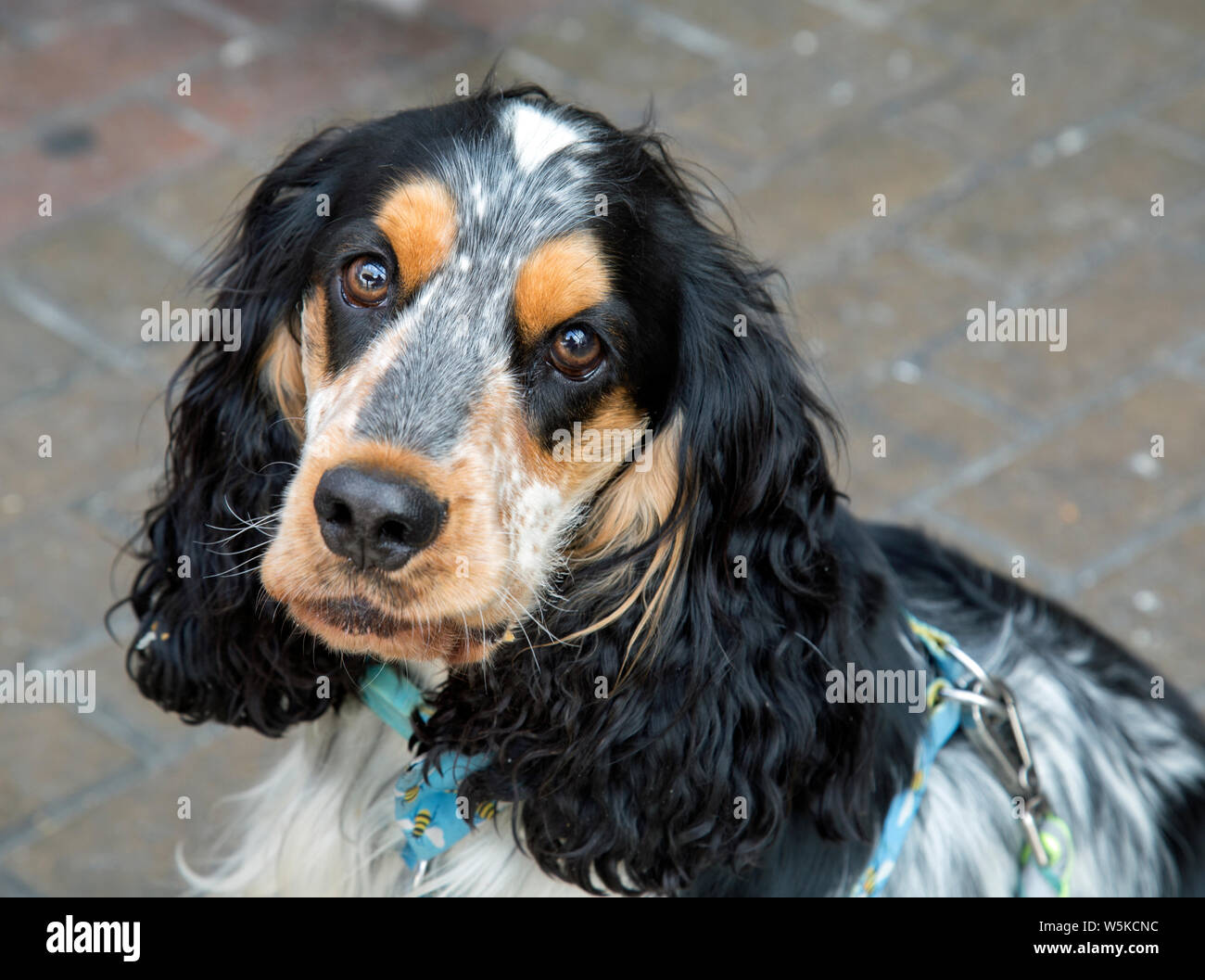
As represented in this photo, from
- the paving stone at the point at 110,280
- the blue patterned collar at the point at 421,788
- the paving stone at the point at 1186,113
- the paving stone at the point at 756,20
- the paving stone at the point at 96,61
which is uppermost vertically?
the paving stone at the point at 756,20

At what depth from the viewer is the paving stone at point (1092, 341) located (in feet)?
17.9

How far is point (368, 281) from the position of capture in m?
2.77

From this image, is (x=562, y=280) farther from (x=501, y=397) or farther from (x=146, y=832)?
(x=146, y=832)

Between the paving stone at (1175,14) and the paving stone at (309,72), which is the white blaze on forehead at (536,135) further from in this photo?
the paving stone at (1175,14)

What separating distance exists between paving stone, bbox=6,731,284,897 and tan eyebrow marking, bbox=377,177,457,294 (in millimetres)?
1787

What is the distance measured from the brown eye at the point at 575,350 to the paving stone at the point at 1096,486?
2.54 meters

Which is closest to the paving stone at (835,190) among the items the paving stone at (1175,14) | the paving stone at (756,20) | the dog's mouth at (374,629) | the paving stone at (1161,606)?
the paving stone at (756,20)

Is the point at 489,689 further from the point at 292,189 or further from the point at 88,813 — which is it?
the point at 88,813

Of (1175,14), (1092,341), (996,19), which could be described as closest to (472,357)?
(1092,341)

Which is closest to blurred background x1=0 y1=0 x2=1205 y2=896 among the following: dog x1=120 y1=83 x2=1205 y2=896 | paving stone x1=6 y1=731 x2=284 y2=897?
paving stone x1=6 y1=731 x2=284 y2=897

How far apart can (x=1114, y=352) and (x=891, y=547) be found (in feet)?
8.00

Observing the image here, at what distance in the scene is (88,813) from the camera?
4.07 m

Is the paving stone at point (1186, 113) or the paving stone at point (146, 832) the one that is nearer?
the paving stone at point (146, 832)

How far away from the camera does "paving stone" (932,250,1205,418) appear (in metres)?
5.45
